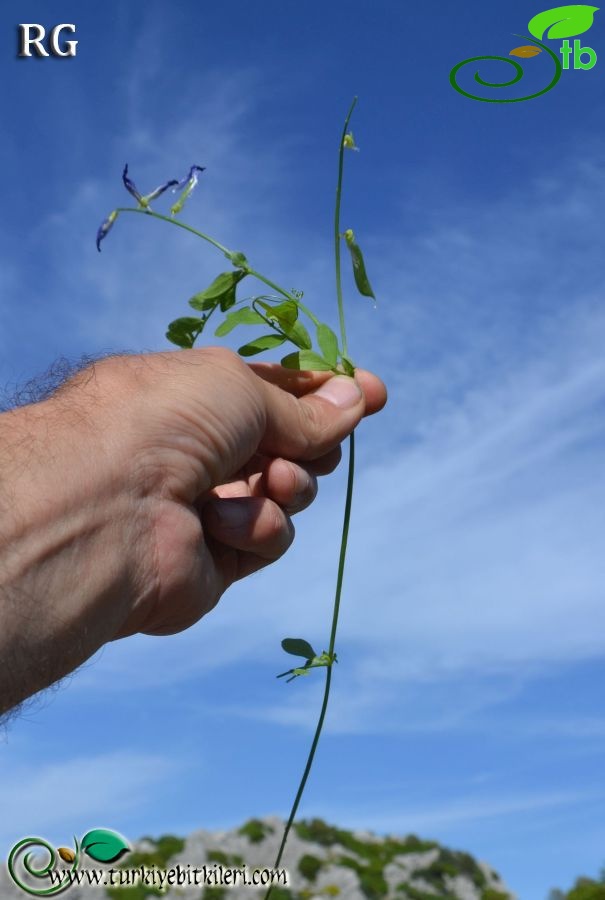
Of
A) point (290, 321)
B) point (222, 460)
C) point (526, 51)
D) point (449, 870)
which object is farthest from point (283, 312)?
point (449, 870)

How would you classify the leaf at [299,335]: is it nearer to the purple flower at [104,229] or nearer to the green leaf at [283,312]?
the green leaf at [283,312]

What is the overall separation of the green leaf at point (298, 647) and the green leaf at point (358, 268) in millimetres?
598

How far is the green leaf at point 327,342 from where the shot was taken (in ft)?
5.42

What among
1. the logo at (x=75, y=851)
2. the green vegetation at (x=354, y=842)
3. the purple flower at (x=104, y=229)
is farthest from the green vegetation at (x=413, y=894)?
the purple flower at (x=104, y=229)

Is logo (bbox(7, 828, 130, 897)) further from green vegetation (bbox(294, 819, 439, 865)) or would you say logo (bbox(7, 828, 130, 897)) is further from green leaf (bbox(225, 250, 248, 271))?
green vegetation (bbox(294, 819, 439, 865))

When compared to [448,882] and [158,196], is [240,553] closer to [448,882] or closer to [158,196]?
[158,196]

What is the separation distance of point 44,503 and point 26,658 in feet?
0.76

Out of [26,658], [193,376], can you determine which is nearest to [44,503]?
[26,658]

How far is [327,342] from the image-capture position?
1662 millimetres

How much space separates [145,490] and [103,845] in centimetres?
121

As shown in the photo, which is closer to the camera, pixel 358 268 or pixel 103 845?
pixel 358 268

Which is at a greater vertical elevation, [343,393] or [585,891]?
[343,393]

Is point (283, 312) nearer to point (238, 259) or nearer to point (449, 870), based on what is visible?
point (238, 259)

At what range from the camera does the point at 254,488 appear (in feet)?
6.23
